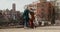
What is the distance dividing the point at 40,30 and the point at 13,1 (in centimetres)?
57

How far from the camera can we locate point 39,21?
134m

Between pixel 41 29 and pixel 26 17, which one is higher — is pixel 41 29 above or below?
below

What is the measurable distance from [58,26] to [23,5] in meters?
0.59

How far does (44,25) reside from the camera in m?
134

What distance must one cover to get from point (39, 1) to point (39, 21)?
0.94 ft

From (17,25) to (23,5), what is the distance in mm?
300

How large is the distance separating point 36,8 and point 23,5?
0.19m

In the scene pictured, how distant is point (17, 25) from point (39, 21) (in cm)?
32

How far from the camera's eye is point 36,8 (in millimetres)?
134500

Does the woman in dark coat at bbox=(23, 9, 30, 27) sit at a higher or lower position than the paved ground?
higher

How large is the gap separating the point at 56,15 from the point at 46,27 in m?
0.22

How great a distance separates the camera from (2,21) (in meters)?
134

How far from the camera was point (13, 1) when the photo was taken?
134500mm

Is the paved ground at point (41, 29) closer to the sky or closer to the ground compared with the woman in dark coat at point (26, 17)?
closer to the ground
